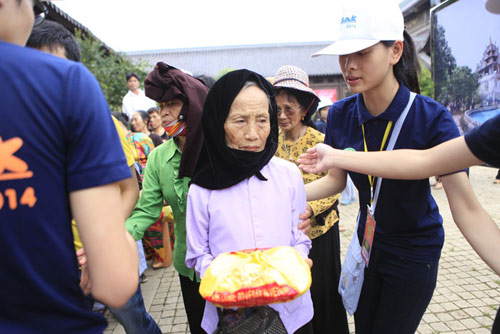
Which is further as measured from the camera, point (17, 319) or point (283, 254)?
point (283, 254)

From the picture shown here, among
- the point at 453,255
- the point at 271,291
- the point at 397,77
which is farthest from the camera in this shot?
the point at 453,255

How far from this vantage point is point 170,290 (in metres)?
4.30

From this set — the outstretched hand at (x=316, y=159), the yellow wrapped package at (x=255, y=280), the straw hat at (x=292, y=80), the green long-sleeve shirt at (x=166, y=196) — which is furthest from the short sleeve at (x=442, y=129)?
the green long-sleeve shirt at (x=166, y=196)

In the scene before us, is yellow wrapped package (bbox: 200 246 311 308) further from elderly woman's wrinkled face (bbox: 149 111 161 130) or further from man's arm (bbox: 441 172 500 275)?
elderly woman's wrinkled face (bbox: 149 111 161 130)

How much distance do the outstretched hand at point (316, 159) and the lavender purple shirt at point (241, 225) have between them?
0.22 metres

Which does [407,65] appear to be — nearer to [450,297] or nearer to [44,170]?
[44,170]

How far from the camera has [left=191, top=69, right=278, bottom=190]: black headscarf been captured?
1.68m

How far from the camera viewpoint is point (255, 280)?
46.8 inches

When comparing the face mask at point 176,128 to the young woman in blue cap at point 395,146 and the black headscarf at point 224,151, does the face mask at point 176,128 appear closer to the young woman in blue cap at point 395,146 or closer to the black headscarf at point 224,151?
the black headscarf at point 224,151

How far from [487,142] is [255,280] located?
957 millimetres

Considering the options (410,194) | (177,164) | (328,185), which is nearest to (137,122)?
(177,164)

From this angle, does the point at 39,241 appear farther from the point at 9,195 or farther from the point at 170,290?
the point at 170,290

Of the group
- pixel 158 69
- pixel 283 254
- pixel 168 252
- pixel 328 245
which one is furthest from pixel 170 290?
pixel 283 254

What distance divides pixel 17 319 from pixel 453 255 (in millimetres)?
5227
